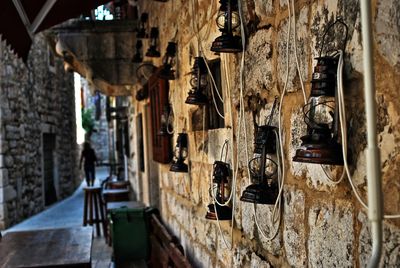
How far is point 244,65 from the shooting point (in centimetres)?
191

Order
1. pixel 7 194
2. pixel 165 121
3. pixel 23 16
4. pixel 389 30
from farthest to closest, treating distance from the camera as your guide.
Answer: pixel 7 194
pixel 165 121
pixel 23 16
pixel 389 30

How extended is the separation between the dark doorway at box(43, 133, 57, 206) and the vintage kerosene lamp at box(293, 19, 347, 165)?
1024cm

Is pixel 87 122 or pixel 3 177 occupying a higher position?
pixel 87 122

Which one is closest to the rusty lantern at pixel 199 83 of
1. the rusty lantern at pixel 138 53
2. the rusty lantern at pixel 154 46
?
the rusty lantern at pixel 154 46

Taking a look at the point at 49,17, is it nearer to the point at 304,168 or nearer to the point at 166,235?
→ the point at 166,235

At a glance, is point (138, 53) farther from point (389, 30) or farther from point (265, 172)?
point (389, 30)

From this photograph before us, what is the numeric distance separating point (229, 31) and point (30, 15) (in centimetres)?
223

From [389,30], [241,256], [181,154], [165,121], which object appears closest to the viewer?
[389,30]

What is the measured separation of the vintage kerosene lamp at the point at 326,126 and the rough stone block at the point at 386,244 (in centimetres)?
17

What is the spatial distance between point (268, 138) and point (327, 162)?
0.46 metres

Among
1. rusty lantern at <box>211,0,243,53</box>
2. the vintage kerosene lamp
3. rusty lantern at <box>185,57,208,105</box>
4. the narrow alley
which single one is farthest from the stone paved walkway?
the vintage kerosene lamp

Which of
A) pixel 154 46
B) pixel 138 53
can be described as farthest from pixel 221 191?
pixel 138 53

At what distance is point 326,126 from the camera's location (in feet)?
4.11

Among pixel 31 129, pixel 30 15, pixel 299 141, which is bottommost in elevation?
pixel 299 141
